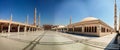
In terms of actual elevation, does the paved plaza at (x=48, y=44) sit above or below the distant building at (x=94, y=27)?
below

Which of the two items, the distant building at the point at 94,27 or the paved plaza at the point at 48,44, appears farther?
the distant building at the point at 94,27

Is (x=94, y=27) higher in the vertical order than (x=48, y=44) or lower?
higher

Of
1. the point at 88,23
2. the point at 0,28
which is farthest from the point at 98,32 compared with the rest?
the point at 0,28

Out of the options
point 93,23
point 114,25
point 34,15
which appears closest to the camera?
point 93,23

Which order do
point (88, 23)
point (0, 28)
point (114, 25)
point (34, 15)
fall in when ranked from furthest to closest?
point (34, 15) < point (114, 25) < point (0, 28) < point (88, 23)

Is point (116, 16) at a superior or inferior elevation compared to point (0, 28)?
superior

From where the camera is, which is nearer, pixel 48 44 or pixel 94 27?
pixel 48 44

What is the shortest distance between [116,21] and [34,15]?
303 feet

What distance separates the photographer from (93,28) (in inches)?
1433

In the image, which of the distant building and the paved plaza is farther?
the distant building

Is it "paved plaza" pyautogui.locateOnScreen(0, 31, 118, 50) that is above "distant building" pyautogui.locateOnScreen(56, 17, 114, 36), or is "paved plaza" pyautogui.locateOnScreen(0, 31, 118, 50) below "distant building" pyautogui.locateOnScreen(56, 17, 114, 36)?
below

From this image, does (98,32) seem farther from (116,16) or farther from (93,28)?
(116,16)

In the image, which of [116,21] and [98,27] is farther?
[116,21]

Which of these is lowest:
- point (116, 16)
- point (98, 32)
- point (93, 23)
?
point (98, 32)
